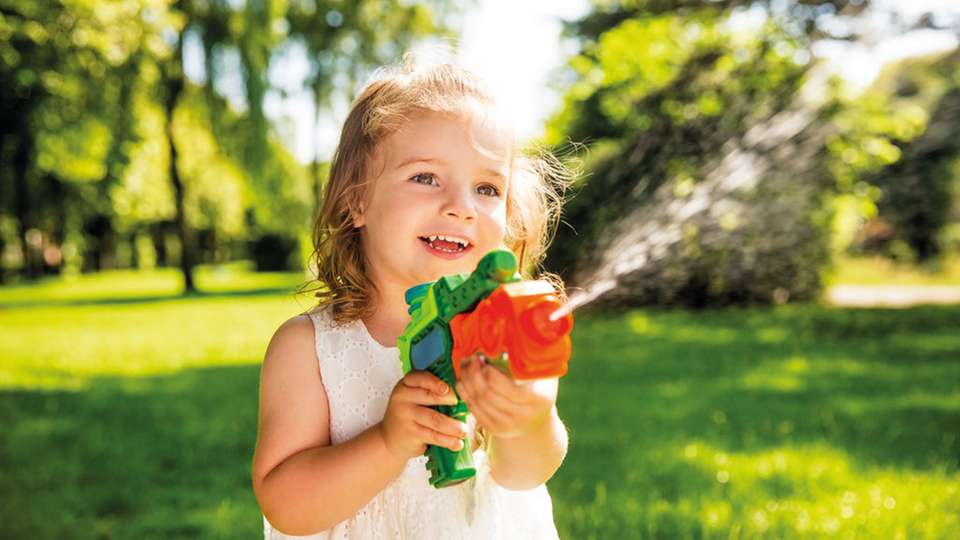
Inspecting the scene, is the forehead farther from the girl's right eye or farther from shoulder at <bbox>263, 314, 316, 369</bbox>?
shoulder at <bbox>263, 314, 316, 369</bbox>

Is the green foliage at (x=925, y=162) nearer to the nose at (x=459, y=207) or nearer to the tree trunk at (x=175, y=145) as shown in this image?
the nose at (x=459, y=207)

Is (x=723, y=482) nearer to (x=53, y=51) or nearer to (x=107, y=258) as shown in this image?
(x=53, y=51)

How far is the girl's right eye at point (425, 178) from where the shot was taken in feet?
5.97

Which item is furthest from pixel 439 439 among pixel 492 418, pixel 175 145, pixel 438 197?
pixel 175 145

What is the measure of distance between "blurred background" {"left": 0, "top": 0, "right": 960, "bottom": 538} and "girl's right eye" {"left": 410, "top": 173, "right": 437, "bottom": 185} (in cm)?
38

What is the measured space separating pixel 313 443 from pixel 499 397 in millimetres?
731

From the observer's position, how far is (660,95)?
32.3 feet

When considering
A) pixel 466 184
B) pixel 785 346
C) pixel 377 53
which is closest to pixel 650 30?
pixel 785 346

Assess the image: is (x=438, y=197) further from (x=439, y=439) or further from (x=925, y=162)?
(x=925, y=162)

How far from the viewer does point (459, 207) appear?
175 centimetres

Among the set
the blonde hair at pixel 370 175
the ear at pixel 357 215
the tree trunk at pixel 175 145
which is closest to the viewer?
the blonde hair at pixel 370 175

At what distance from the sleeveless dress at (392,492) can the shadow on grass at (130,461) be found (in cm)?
222

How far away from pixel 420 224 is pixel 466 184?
0.14m

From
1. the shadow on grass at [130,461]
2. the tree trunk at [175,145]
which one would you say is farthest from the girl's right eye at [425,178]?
the tree trunk at [175,145]
